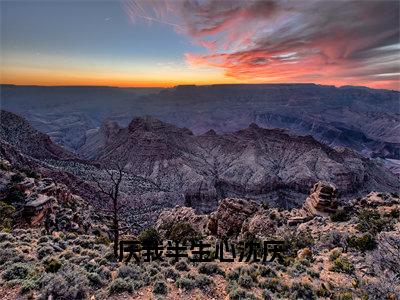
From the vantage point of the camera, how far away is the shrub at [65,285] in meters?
12.3

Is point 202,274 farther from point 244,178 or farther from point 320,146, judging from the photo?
point 320,146

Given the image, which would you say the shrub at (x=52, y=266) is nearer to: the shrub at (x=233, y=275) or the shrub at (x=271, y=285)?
the shrub at (x=233, y=275)

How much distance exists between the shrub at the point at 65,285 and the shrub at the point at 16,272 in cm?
151

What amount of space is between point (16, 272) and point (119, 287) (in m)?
4.85

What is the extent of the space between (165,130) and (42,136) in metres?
65.0

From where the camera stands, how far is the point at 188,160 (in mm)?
141250

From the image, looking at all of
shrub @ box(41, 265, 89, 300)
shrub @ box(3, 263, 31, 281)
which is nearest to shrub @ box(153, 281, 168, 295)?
shrub @ box(41, 265, 89, 300)

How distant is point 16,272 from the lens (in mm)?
14102

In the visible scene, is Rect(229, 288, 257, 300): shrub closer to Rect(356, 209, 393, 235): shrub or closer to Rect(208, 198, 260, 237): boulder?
Rect(356, 209, 393, 235): shrub

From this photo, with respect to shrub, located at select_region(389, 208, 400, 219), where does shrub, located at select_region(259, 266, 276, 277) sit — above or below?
above

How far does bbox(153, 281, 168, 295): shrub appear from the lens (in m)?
14.0

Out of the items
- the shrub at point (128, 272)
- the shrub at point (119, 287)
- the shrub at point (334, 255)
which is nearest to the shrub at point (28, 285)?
the shrub at point (119, 287)

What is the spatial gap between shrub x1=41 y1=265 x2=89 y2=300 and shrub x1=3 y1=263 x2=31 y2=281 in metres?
1.51

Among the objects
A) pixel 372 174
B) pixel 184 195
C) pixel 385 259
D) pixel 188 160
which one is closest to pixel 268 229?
pixel 385 259
